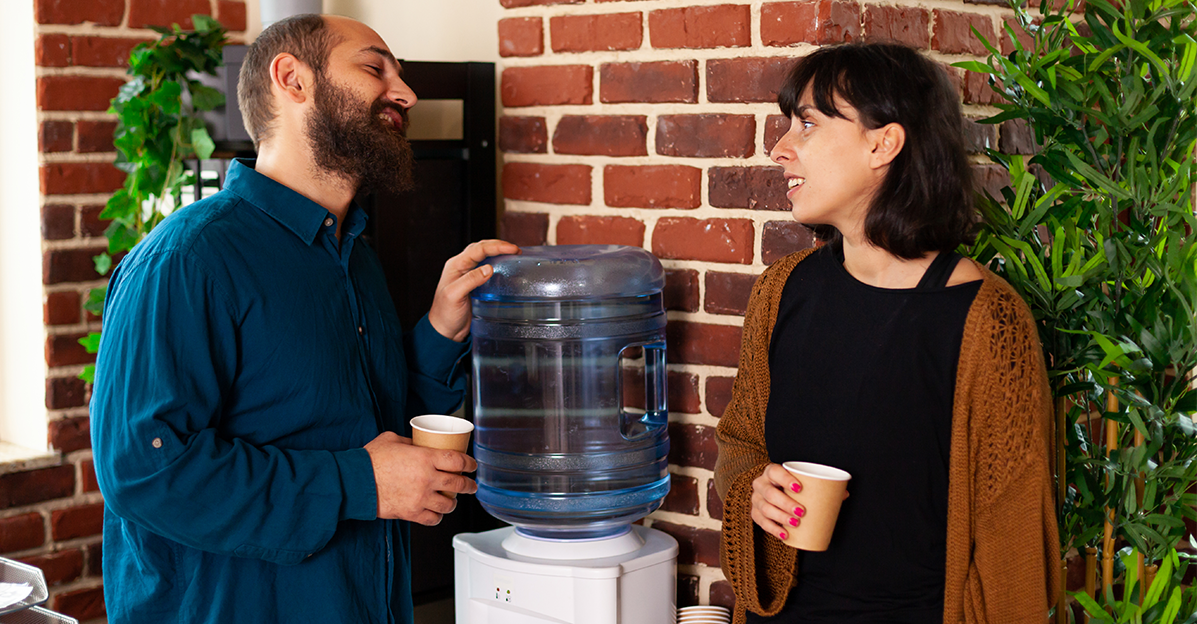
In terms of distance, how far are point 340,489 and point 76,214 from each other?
1618mm

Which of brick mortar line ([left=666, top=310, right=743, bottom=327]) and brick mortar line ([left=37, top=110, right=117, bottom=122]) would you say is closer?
brick mortar line ([left=666, top=310, right=743, bottom=327])

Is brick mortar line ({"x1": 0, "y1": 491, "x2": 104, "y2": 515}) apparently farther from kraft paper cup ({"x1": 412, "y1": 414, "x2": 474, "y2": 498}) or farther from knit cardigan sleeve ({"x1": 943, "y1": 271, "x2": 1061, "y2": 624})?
knit cardigan sleeve ({"x1": 943, "y1": 271, "x2": 1061, "y2": 624})

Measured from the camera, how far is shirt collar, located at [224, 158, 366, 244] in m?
1.59

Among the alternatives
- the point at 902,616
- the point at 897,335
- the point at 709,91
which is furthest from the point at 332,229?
the point at 902,616

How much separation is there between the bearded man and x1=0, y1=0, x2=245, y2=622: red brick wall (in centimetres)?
120

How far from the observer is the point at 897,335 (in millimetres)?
1484

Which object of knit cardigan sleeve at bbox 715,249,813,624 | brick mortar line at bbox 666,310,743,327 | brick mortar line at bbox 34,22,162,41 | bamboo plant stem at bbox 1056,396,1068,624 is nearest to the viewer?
knit cardigan sleeve at bbox 715,249,813,624

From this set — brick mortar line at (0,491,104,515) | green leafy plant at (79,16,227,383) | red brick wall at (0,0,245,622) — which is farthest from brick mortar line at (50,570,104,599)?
green leafy plant at (79,16,227,383)

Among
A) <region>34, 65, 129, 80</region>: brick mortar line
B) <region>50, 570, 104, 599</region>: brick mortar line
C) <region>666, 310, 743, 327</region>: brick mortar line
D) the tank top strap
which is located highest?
<region>34, 65, 129, 80</region>: brick mortar line

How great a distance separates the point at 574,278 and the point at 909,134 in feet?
2.28

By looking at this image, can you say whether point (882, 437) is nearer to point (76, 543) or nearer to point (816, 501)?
point (816, 501)

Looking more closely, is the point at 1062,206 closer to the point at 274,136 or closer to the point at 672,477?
the point at 672,477

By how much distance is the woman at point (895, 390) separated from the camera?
1.42 metres

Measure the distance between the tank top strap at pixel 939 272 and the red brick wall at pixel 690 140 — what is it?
0.37m
